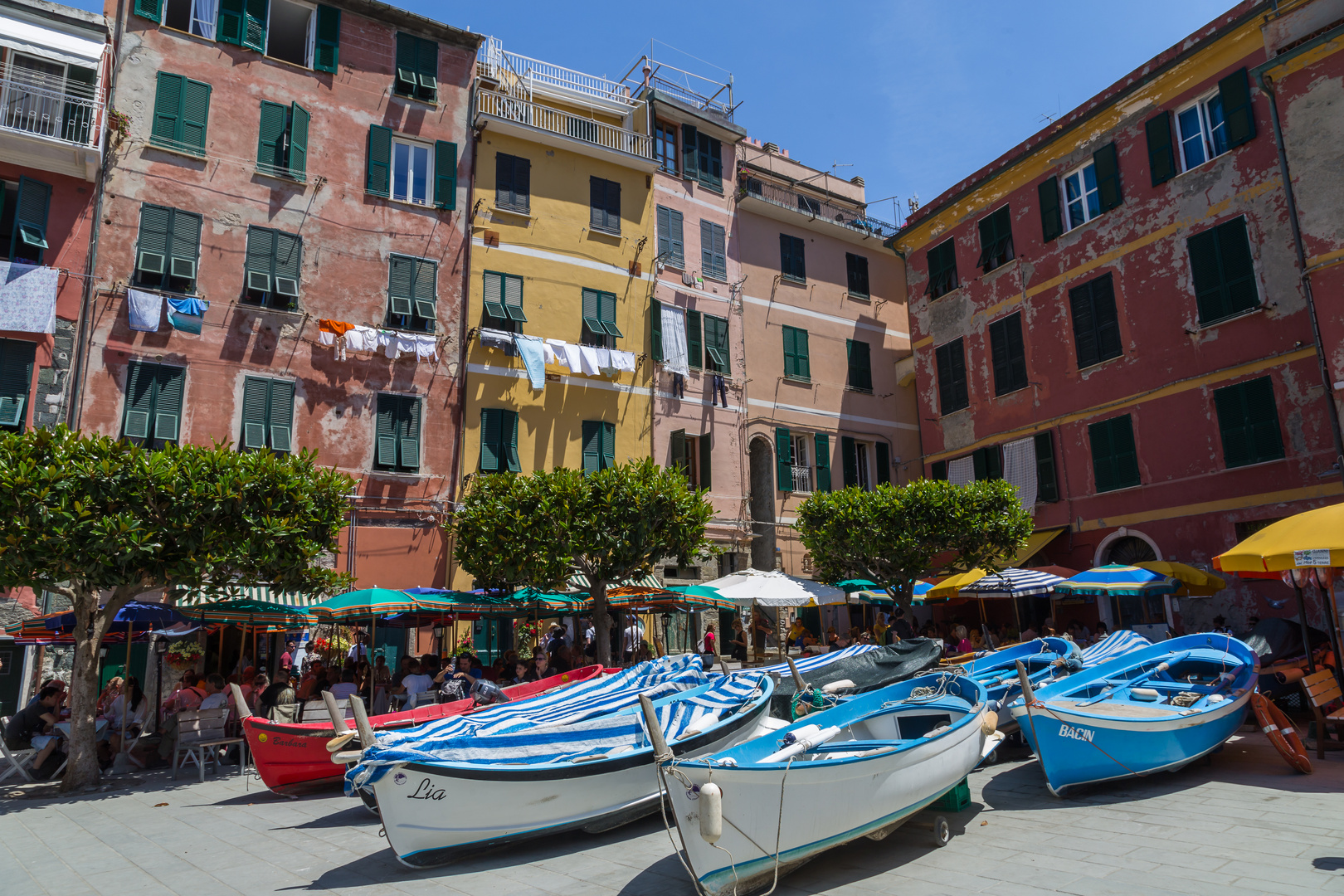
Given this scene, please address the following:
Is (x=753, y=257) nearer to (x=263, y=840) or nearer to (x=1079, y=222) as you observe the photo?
(x=1079, y=222)

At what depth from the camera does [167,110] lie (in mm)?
18875

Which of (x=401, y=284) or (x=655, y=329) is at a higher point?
(x=401, y=284)

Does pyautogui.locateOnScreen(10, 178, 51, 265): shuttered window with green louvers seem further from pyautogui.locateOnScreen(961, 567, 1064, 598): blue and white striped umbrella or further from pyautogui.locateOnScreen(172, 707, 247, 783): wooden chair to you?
pyautogui.locateOnScreen(961, 567, 1064, 598): blue and white striped umbrella

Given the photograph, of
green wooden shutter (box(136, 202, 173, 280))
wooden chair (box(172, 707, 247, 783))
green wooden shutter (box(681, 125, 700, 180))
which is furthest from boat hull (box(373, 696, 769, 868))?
green wooden shutter (box(681, 125, 700, 180))

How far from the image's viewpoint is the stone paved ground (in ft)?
20.8

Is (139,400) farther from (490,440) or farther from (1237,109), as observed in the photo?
(1237,109)

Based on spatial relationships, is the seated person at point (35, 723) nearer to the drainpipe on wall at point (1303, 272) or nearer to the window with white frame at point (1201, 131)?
the drainpipe on wall at point (1303, 272)

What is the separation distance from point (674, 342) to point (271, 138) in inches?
438

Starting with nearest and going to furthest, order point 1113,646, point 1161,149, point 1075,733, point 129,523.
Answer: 1. point 1075,733
2. point 129,523
3. point 1113,646
4. point 1161,149

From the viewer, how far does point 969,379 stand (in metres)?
25.9

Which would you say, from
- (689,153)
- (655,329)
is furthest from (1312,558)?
(689,153)

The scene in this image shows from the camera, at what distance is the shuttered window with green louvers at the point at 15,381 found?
1605cm

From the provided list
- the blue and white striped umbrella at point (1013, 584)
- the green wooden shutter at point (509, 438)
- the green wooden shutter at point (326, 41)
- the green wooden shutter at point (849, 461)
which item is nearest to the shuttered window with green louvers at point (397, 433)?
the green wooden shutter at point (509, 438)

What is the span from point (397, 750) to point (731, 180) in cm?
2347
